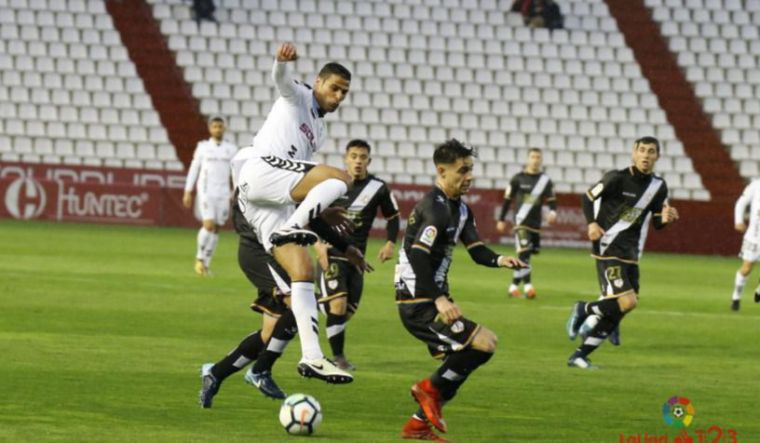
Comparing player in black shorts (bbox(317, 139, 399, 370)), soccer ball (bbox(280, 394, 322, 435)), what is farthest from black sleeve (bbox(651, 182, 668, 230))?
soccer ball (bbox(280, 394, 322, 435))

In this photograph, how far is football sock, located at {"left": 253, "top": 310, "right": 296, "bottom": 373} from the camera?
10047 millimetres

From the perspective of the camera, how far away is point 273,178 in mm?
9305

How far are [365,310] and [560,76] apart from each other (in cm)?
2264

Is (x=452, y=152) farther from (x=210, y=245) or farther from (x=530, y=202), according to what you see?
(x=530, y=202)

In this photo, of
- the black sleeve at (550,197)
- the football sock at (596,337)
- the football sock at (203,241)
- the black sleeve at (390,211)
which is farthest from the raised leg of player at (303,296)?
the black sleeve at (550,197)

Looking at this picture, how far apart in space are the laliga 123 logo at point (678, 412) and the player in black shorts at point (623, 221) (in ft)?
8.65

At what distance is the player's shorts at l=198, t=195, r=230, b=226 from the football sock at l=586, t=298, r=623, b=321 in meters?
9.67

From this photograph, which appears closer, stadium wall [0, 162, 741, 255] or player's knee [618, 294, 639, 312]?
player's knee [618, 294, 639, 312]

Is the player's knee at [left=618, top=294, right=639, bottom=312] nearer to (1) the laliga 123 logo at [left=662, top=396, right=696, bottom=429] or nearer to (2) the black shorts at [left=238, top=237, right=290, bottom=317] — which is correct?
(1) the laliga 123 logo at [left=662, top=396, right=696, bottom=429]

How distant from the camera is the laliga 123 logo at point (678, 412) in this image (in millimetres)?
9719

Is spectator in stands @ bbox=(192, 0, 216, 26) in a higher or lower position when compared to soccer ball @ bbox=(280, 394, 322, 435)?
higher

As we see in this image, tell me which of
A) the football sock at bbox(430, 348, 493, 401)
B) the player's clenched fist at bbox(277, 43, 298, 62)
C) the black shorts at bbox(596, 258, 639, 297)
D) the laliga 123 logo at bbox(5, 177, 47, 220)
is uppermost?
the player's clenched fist at bbox(277, 43, 298, 62)

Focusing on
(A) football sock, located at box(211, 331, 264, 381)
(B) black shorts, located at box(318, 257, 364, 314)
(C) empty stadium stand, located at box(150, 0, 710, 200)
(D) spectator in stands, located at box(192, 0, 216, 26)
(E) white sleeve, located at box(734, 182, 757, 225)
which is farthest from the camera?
(D) spectator in stands, located at box(192, 0, 216, 26)

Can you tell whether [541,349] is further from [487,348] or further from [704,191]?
[704,191]
